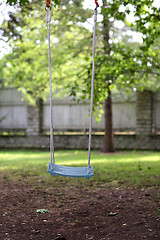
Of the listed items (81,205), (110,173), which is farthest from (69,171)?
(110,173)

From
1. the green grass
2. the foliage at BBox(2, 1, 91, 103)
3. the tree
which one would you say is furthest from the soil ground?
the foliage at BBox(2, 1, 91, 103)

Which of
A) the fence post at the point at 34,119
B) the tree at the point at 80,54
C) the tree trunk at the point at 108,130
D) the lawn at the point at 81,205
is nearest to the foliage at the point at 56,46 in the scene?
the tree at the point at 80,54

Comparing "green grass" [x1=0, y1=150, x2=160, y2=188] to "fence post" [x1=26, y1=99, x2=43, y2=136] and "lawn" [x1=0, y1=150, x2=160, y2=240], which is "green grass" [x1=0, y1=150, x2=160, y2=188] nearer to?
"lawn" [x1=0, y1=150, x2=160, y2=240]

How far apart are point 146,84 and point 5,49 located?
18.9ft

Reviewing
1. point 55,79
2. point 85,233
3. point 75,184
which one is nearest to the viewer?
point 85,233

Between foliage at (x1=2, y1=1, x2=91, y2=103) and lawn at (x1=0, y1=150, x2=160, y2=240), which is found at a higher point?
foliage at (x1=2, y1=1, x2=91, y2=103)

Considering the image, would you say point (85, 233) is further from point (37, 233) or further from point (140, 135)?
point (140, 135)

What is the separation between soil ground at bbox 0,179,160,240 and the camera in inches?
140

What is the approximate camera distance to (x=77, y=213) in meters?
4.32

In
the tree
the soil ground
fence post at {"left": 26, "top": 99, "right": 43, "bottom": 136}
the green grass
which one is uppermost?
the tree

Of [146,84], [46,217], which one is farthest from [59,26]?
[46,217]

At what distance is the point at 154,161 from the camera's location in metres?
9.27

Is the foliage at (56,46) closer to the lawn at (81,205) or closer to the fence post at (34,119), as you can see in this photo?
the fence post at (34,119)

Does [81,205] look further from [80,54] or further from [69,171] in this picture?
[80,54]
